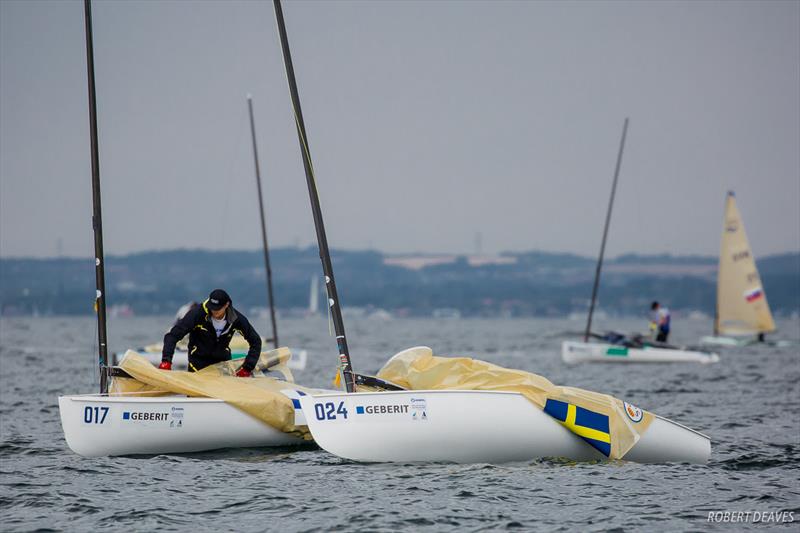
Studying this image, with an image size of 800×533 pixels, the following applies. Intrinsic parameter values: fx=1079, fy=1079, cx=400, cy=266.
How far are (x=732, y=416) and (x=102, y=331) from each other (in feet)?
36.8

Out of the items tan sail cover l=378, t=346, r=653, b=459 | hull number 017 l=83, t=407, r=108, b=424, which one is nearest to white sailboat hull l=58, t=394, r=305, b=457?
hull number 017 l=83, t=407, r=108, b=424

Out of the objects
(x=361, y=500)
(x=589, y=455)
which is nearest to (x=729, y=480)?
(x=589, y=455)

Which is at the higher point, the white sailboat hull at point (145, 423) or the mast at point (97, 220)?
the mast at point (97, 220)

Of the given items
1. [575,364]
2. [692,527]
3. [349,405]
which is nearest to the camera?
[692,527]

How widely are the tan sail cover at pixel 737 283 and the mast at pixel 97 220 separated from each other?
132ft

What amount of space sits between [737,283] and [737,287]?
7.5 inches

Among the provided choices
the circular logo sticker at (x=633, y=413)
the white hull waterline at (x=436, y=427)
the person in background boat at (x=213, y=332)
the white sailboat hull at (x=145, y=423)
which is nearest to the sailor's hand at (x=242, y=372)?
the person in background boat at (x=213, y=332)

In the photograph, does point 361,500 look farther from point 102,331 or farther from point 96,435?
point 102,331

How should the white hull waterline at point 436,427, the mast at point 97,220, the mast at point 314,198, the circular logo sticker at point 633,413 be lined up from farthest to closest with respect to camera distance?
the mast at point 97,220 → the mast at point 314,198 → the circular logo sticker at point 633,413 → the white hull waterline at point 436,427

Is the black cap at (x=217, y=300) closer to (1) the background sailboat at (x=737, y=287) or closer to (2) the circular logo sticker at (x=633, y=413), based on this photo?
(2) the circular logo sticker at (x=633, y=413)

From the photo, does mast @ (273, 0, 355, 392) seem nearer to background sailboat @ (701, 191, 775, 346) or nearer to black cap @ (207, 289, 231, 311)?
black cap @ (207, 289, 231, 311)

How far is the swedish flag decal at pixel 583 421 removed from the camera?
39.7 ft

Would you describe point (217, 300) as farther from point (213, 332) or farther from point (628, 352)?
point (628, 352)

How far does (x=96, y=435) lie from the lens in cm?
1276
